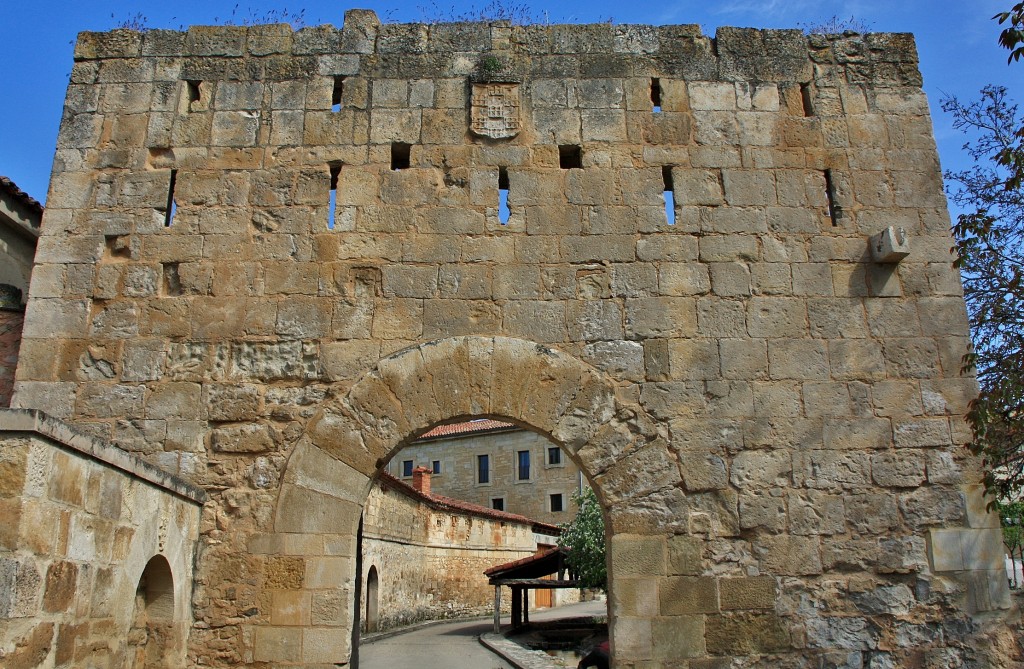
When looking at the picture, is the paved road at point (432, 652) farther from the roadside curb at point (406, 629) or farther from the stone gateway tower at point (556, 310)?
the stone gateway tower at point (556, 310)

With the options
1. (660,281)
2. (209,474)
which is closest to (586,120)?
(660,281)

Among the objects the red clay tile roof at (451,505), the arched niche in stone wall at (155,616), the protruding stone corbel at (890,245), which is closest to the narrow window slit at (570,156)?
the protruding stone corbel at (890,245)

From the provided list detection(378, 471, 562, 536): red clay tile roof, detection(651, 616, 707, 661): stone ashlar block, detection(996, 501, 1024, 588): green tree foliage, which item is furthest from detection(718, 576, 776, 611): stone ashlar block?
detection(378, 471, 562, 536): red clay tile roof

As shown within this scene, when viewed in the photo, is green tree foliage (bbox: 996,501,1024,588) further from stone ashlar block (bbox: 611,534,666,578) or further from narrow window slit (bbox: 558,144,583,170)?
narrow window slit (bbox: 558,144,583,170)

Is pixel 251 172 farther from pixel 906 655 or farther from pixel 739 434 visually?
pixel 906 655

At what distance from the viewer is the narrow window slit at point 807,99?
6.40m

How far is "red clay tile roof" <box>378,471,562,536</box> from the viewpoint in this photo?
706 inches

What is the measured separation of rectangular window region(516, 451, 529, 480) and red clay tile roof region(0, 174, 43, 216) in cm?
2705

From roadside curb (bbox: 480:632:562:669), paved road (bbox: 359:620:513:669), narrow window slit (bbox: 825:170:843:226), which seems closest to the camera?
narrow window slit (bbox: 825:170:843:226)

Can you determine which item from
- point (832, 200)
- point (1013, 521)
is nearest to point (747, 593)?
point (832, 200)

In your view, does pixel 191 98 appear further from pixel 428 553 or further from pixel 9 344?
pixel 428 553

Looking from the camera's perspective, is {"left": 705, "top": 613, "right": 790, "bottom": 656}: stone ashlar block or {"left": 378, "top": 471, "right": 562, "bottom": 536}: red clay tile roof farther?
{"left": 378, "top": 471, "right": 562, "bottom": 536}: red clay tile roof

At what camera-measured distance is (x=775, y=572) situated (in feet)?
17.3

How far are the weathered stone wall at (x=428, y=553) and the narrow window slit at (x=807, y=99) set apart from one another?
10362 mm
